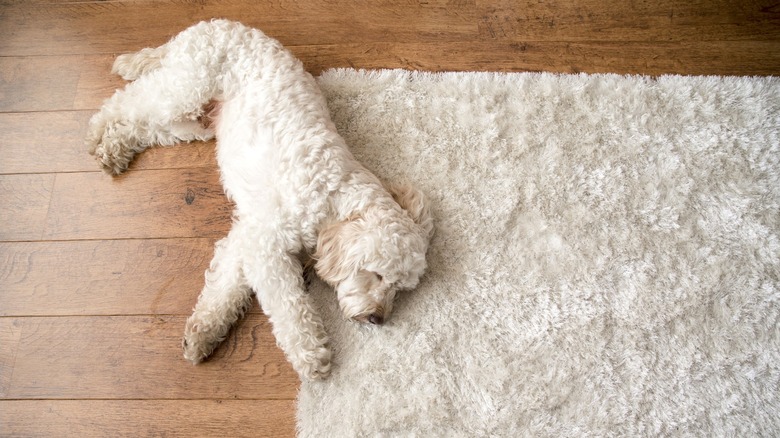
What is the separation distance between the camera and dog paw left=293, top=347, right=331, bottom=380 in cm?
196

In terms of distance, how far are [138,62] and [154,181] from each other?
22.8 inches

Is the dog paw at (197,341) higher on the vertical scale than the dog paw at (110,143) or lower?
lower

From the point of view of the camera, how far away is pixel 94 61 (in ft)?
8.92

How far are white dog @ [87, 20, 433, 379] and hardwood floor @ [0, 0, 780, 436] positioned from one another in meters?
0.17

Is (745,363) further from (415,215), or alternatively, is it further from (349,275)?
(349,275)

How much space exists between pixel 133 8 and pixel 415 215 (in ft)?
6.50

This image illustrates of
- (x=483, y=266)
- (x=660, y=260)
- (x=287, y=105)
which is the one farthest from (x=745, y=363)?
(x=287, y=105)

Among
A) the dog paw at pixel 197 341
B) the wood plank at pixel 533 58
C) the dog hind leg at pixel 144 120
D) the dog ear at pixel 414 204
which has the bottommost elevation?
the dog paw at pixel 197 341

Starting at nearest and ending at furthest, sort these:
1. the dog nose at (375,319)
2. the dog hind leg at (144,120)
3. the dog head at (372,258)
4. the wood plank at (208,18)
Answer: the dog head at (372,258) → the dog nose at (375,319) → the dog hind leg at (144,120) → the wood plank at (208,18)

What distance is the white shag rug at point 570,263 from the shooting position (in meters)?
1.99

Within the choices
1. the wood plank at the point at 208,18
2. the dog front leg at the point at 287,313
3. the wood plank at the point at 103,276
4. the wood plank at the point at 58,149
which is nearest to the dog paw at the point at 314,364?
the dog front leg at the point at 287,313

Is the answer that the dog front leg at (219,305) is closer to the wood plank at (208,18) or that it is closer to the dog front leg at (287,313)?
the dog front leg at (287,313)

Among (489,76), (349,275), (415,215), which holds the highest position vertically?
(489,76)

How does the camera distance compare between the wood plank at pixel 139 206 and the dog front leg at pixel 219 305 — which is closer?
the dog front leg at pixel 219 305
